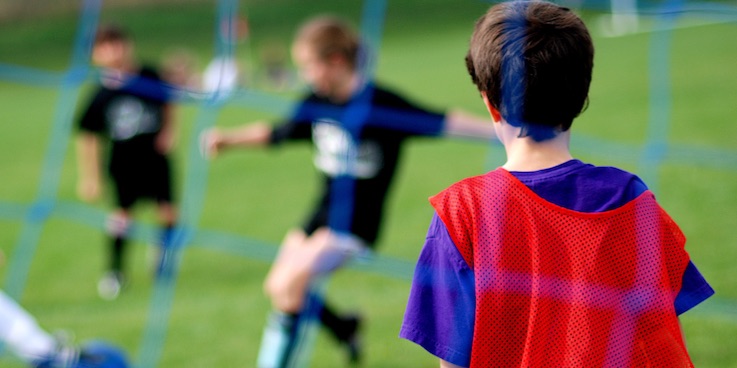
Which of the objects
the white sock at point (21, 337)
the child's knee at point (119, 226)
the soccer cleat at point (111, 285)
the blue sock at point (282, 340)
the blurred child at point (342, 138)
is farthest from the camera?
the child's knee at point (119, 226)

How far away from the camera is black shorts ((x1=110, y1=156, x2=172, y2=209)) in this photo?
494cm

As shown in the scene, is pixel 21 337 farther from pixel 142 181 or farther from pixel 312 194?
pixel 312 194

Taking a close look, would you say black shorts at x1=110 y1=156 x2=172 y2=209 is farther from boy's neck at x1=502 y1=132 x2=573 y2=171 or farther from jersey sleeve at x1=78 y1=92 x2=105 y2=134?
boy's neck at x1=502 y1=132 x2=573 y2=171

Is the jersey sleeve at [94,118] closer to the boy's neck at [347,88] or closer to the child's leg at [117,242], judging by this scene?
the child's leg at [117,242]

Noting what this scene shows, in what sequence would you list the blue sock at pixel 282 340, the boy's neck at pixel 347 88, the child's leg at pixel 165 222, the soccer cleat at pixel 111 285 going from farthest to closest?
the child's leg at pixel 165 222 < the soccer cleat at pixel 111 285 < the boy's neck at pixel 347 88 < the blue sock at pixel 282 340

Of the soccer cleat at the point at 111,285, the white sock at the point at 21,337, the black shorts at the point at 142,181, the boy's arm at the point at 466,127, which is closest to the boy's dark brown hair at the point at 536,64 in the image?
the boy's arm at the point at 466,127

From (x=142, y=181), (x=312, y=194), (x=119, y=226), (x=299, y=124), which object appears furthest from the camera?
(x=312, y=194)

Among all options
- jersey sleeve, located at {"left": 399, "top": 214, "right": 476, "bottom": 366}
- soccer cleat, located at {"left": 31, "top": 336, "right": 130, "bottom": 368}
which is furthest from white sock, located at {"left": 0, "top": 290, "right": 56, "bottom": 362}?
jersey sleeve, located at {"left": 399, "top": 214, "right": 476, "bottom": 366}

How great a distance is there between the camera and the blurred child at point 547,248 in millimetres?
1258

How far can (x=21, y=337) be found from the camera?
2648 mm

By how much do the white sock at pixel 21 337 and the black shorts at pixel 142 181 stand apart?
230 centimetres

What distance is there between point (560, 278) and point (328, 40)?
1922 millimetres

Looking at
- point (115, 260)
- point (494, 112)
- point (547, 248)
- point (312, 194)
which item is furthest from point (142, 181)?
point (547, 248)

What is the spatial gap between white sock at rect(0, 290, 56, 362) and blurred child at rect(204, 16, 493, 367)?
741 millimetres
